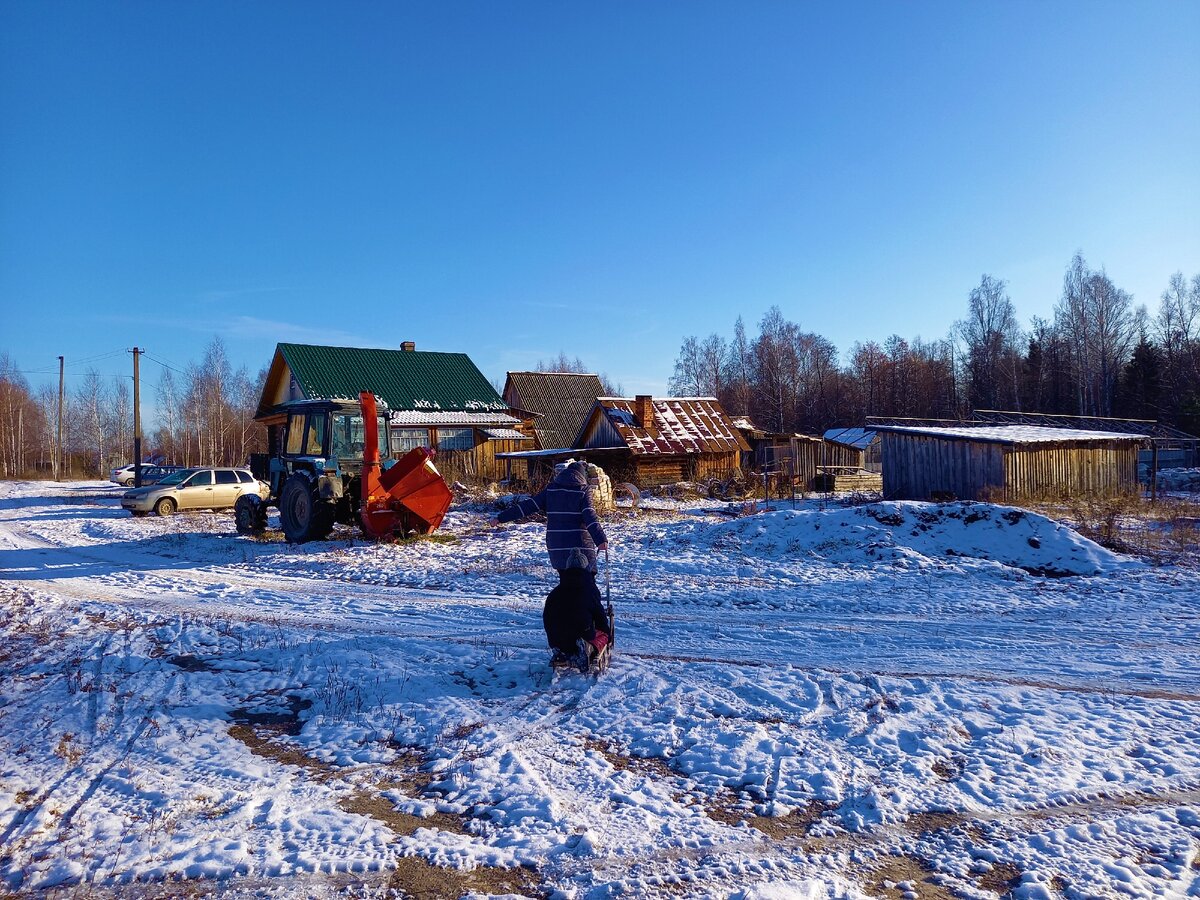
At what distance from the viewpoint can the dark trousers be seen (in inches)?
249

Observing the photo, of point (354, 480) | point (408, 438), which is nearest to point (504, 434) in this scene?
point (408, 438)

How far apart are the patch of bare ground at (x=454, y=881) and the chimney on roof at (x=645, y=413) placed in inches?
1115

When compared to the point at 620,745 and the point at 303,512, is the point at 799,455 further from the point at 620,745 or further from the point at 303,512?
the point at 620,745

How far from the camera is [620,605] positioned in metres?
9.75

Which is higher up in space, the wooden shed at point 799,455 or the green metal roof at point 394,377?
the green metal roof at point 394,377

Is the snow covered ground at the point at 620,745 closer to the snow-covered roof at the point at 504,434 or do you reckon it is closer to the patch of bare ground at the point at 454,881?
the patch of bare ground at the point at 454,881

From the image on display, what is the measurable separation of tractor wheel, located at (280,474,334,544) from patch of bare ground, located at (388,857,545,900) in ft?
40.3

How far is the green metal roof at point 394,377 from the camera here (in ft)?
111

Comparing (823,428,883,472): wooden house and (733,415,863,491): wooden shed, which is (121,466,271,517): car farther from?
(823,428,883,472): wooden house

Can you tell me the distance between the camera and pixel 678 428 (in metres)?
32.2

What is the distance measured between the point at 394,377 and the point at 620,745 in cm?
3275

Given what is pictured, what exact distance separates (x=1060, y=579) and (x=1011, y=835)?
28.6 feet

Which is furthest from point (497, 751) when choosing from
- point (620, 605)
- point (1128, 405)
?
point (1128, 405)

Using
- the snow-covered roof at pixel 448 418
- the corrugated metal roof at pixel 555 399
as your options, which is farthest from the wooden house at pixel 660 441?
the corrugated metal roof at pixel 555 399
